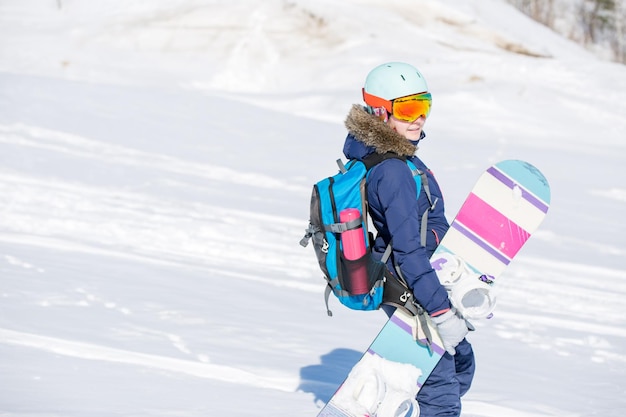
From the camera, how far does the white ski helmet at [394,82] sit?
3412 mm

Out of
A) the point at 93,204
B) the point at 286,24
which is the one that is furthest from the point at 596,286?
the point at 286,24

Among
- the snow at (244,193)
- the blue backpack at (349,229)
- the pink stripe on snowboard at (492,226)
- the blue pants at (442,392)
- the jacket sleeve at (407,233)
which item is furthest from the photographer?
the snow at (244,193)

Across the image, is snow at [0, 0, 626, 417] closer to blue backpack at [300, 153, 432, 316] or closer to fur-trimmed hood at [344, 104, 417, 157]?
blue backpack at [300, 153, 432, 316]

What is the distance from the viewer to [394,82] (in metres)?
3.42

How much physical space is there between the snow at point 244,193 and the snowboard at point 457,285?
2.69 feet

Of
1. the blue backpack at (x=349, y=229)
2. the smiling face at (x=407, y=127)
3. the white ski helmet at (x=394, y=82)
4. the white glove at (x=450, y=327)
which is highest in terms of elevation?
the white ski helmet at (x=394, y=82)

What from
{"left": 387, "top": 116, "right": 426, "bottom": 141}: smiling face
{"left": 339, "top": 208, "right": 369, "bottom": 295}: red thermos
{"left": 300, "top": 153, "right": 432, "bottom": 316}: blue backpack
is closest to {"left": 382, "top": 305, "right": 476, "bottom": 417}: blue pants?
{"left": 300, "top": 153, "right": 432, "bottom": 316}: blue backpack

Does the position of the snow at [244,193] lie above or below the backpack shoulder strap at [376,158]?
below

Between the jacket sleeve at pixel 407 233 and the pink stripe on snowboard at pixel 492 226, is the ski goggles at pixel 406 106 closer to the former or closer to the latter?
the jacket sleeve at pixel 407 233

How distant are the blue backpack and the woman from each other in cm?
5

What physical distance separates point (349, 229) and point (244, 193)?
25.7 ft

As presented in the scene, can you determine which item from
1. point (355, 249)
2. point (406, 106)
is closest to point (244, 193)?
point (406, 106)

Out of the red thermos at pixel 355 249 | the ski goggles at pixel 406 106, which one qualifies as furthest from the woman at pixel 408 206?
the red thermos at pixel 355 249

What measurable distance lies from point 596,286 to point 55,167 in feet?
23.5
